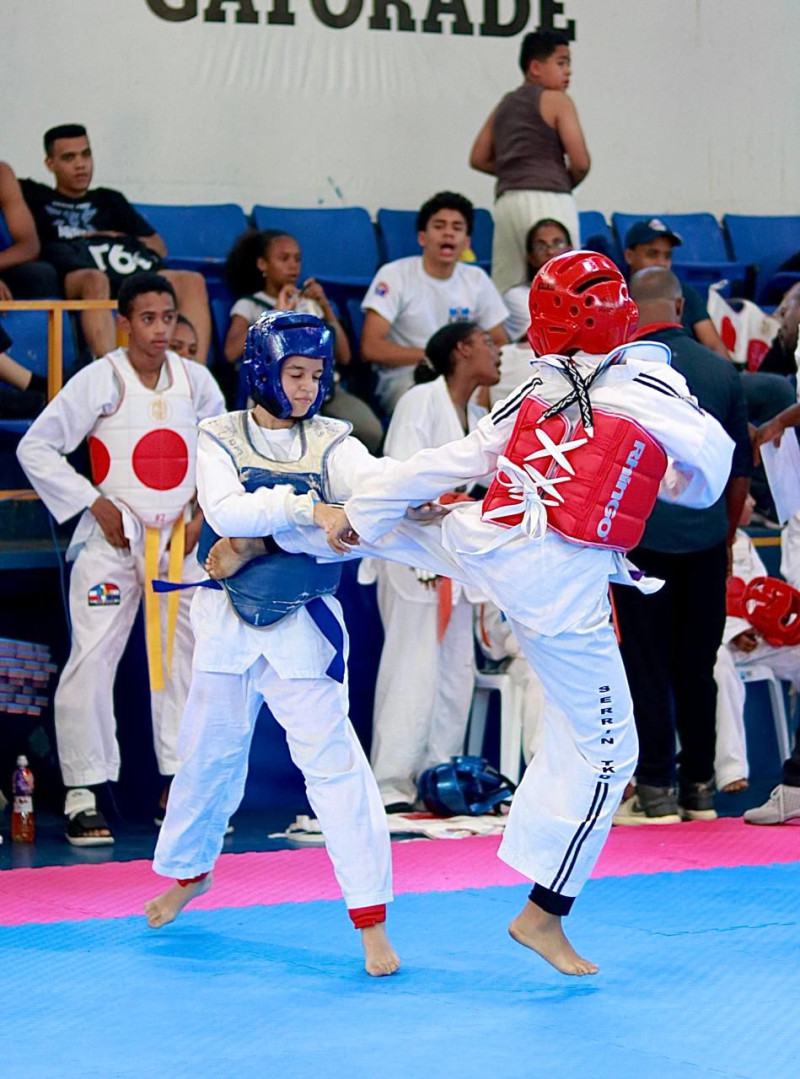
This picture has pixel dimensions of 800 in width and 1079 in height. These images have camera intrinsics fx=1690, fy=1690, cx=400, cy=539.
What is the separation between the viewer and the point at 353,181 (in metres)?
8.69

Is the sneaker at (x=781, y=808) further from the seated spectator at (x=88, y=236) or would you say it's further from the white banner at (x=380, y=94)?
the white banner at (x=380, y=94)

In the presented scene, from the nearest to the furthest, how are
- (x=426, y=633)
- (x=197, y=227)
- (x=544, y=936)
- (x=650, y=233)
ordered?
(x=544, y=936) → (x=426, y=633) → (x=650, y=233) → (x=197, y=227)

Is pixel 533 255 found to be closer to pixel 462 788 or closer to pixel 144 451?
pixel 144 451

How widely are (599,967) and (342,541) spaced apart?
1103 mm

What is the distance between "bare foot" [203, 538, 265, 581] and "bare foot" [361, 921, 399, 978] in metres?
0.86

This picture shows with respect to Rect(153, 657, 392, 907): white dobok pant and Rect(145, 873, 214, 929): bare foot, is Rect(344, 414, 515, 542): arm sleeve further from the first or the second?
Rect(145, 873, 214, 929): bare foot

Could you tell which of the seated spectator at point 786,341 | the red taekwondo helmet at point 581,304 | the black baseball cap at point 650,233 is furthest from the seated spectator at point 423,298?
the red taekwondo helmet at point 581,304

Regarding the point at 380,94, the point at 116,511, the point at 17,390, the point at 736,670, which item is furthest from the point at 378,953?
the point at 380,94

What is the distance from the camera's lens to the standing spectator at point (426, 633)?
592 centimetres

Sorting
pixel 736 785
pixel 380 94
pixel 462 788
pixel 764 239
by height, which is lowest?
pixel 736 785

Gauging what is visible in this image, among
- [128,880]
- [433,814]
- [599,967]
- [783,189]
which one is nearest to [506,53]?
[783,189]

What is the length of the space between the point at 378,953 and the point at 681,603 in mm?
2283

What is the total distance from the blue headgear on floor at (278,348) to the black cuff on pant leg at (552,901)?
1206 millimetres

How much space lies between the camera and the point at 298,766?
153 inches
